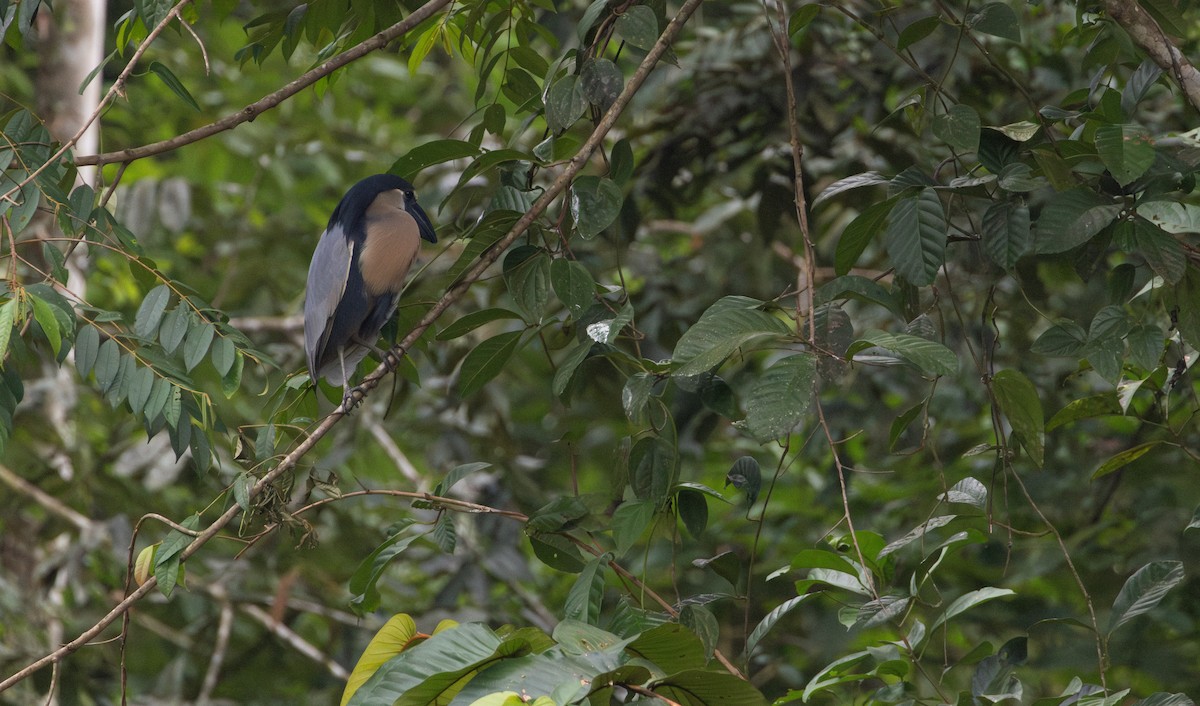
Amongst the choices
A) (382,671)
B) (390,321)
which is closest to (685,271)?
(390,321)

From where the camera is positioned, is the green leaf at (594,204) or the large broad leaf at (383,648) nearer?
the large broad leaf at (383,648)

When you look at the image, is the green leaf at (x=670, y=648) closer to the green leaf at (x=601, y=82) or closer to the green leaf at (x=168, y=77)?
the green leaf at (x=601, y=82)

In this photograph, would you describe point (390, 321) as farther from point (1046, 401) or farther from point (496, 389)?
point (1046, 401)

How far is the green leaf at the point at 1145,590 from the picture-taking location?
146 cm

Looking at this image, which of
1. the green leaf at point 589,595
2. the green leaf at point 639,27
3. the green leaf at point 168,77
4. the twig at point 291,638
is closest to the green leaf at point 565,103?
the green leaf at point 639,27

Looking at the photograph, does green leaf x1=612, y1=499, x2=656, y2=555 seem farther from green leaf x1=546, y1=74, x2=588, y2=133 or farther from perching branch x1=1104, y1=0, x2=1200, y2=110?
perching branch x1=1104, y1=0, x2=1200, y2=110

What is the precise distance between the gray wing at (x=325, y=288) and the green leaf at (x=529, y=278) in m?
0.92

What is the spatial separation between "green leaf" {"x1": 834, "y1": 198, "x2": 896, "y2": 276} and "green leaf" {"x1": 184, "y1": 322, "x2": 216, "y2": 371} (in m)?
1.06

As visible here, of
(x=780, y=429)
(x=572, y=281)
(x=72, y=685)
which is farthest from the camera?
(x=72, y=685)

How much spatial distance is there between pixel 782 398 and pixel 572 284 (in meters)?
0.53

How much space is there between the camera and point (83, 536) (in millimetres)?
3850

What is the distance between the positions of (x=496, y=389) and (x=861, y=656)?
243 cm

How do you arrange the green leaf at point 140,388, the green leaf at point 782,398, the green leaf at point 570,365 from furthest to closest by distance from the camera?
the green leaf at point 140,388 → the green leaf at point 570,365 → the green leaf at point 782,398

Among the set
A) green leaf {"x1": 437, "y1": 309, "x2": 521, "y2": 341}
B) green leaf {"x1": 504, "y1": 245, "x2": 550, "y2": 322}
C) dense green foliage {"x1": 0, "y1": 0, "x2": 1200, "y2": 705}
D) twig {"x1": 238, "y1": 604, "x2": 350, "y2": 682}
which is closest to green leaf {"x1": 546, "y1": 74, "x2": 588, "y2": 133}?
dense green foliage {"x1": 0, "y1": 0, "x2": 1200, "y2": 705}
